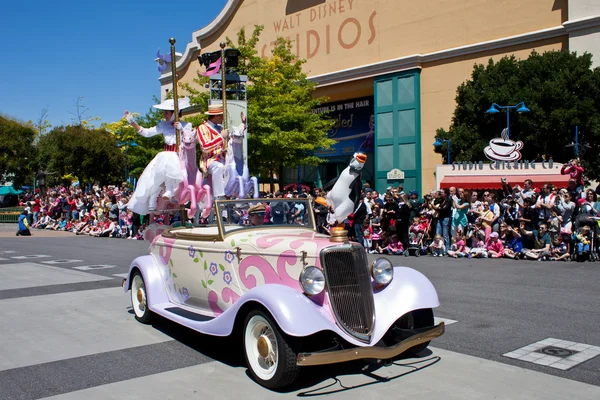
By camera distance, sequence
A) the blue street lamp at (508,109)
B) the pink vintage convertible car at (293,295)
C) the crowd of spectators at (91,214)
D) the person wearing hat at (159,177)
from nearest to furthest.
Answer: the pink vintage convertible car at (293,295)
the person wearing hat at (159,177)
the blue street lamp at (508,109)
the crowd of spectators at (91,214)

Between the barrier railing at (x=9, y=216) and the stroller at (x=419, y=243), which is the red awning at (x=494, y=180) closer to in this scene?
the stroller at (x=419, y=243)

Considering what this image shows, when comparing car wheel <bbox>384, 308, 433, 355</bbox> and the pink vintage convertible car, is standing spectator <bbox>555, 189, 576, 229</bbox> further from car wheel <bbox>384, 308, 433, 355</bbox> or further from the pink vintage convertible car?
the pink vintage convertible car

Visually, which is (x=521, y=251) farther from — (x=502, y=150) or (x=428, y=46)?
(x=428, y=46)

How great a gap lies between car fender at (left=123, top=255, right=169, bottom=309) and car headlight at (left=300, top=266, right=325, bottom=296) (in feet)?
8.53

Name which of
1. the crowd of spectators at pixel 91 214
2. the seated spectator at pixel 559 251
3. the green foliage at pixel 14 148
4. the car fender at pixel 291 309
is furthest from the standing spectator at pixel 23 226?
the green foliage at pixel 14 148

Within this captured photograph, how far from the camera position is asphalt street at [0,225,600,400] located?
4.61m

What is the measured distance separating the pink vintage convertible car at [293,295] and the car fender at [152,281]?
36 cm

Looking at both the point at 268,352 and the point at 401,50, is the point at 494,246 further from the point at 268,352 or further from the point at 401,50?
the point at 401,50

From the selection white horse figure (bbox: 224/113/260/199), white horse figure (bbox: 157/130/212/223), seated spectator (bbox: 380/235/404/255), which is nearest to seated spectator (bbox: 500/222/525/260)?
seated spectator (bbox: 380/235/404/255)

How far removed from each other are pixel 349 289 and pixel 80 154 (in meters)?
44.5

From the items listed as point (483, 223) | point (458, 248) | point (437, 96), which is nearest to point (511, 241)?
point (483, 223)

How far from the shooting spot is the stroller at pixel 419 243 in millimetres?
14648

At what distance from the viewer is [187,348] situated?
19.5 feet

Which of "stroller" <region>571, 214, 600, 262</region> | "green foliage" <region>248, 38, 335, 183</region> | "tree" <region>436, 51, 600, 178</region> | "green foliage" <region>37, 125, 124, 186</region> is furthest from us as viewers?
"green foliage" <region>37, 125, 124, 186</region>
